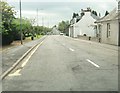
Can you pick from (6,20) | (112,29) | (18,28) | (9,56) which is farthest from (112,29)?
(18,28)

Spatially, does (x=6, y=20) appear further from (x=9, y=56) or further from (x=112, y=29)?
(x=9, y=56)

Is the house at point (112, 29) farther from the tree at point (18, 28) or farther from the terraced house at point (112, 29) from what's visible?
the tree at point (18, 28)

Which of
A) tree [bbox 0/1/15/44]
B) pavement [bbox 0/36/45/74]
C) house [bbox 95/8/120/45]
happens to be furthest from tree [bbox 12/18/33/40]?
pavement [bbox 0/36/45/74]

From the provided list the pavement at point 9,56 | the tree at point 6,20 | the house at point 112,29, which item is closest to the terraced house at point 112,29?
the house at point 112,29

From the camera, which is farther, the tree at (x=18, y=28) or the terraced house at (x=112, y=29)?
the tree at (x=18, y=28)

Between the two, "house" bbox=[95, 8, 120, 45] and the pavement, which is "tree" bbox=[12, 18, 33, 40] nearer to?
"house" bbox=[95, 8, 120, 45]

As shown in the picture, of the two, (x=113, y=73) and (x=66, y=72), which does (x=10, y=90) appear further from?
(x=113, y=73)

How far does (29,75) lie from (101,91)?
4.02 m

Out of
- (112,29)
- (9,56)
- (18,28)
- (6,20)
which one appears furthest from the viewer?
(18,28)

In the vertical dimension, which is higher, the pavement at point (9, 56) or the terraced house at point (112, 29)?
the terraced house at point (112, 29)

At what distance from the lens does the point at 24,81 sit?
10.5 metres

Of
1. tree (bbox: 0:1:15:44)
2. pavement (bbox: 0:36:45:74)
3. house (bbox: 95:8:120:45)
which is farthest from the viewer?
house (bbox: 95:8:120:45)

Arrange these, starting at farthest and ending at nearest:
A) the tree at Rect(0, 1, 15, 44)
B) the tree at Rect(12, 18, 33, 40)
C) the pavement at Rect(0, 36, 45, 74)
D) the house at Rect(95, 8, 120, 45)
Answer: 1. the tree at Rect(12, 18, 33, 40)
2. the house at Rect(95, 8, 120, 45)
3. the tree at Rect(0, 1, 15, 44)
4. the pavement at Rect(0, 36, 45, 74)

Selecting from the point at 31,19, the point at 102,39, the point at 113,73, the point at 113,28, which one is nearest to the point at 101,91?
the point at 113,73
